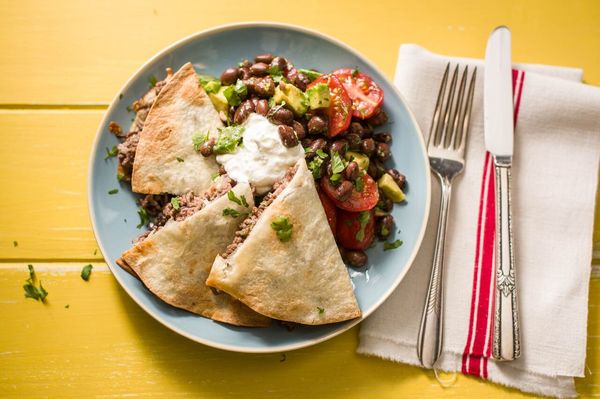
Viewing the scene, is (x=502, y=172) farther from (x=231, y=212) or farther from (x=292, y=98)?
(x=231, y=212)

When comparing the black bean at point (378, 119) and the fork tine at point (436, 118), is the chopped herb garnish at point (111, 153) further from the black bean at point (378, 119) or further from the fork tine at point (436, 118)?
the fork tine at point (436, 118)

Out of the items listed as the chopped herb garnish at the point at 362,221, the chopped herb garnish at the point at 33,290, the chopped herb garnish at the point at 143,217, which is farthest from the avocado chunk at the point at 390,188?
the chopped herb garnish at the point at 33,290

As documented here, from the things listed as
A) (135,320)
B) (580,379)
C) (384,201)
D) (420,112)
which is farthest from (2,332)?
(580,379)

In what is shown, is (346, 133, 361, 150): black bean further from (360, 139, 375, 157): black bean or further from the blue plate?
the blue plate

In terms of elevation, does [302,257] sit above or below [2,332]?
A: above

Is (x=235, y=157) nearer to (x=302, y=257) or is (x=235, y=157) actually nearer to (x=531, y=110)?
(x=302, y=257)
